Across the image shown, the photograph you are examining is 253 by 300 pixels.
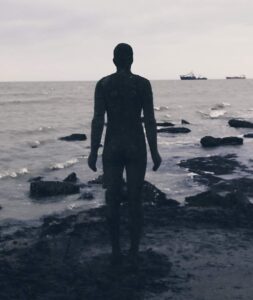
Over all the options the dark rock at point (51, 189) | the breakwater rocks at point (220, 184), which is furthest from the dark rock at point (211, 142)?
the dark rock at point (51, 189)

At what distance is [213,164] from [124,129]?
42.8 ft

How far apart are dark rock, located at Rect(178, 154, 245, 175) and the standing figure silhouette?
10.6 metres

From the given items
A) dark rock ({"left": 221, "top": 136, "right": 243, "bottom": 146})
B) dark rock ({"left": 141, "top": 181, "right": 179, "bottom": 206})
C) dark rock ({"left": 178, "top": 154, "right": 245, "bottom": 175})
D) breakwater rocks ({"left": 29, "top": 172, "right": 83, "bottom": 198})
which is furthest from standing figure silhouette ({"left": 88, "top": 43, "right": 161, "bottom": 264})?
dark rock ({"left": 221, "top": 136, "right": 243, "bottom": 146})

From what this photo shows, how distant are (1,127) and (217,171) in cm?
2883

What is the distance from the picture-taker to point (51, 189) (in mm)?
13523

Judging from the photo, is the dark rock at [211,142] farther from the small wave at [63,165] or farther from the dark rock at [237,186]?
the dark rock at [237,186]

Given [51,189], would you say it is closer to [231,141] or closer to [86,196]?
[86,196]

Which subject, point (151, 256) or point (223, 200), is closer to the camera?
point (151, 256)

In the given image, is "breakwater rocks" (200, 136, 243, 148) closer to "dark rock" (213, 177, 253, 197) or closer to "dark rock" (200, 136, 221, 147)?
"dark rock" (200, 136, 221, 147)

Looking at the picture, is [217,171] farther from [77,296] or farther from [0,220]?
[77,296]

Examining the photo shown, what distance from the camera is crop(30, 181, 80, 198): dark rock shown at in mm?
13461

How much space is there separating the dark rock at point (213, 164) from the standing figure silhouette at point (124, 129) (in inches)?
418

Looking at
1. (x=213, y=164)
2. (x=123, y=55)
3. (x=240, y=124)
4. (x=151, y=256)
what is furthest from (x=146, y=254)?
(x=240, y=124)

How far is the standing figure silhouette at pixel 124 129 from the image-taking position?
6.17 m
